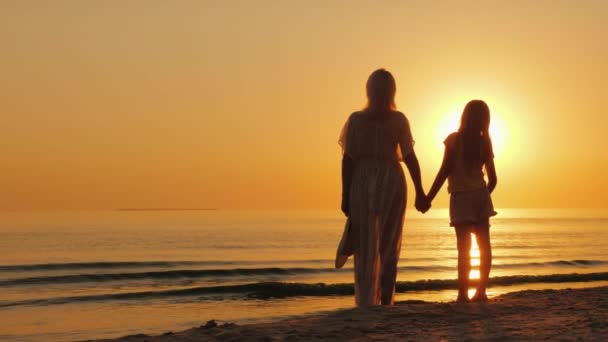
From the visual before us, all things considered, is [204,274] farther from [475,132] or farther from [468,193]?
[475,132]

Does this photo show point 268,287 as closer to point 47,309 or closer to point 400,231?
point 47,309

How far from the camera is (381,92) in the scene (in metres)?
7.32

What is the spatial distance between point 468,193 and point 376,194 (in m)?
1.16

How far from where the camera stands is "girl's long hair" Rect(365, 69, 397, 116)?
728cm

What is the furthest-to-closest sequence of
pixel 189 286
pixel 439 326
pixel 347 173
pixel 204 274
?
pixel 204 274
pixel 189 286
pixel 347 173
pixel 439 326

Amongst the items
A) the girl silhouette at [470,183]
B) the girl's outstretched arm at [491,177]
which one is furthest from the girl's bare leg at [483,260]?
the girl's outstretched arm at [491,177]

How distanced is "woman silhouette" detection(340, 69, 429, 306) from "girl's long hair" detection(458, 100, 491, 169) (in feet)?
2.40

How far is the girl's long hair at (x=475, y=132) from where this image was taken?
796 centimetres

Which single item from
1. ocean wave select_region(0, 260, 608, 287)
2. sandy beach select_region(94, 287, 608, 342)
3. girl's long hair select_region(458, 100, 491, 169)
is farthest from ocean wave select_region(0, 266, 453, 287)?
sandy beach select_region(94, 287, 608, 342)

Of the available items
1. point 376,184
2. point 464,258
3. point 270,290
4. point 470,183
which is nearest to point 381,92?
point 376,184

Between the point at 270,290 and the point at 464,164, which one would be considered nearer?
the point at 464,164

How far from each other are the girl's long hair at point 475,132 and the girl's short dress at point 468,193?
36mm

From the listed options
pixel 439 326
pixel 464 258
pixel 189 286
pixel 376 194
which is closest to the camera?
pixel 439 326

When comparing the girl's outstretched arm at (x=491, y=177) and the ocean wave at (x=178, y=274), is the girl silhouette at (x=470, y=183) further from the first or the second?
the ocean wave at (x=178, y=274)
